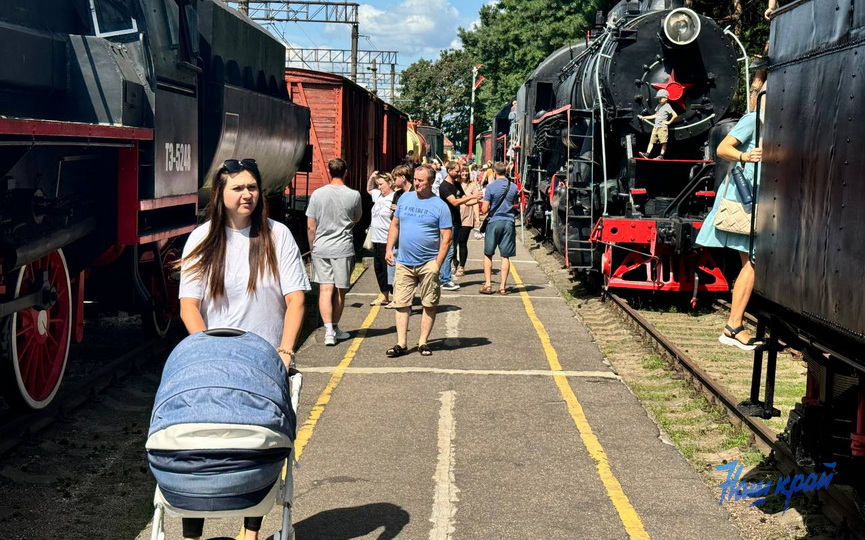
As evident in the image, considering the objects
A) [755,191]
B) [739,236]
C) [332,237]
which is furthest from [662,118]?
[755,191]

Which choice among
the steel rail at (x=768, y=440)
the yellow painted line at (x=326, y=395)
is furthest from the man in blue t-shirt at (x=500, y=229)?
the steel rail at (x=768, y=440)

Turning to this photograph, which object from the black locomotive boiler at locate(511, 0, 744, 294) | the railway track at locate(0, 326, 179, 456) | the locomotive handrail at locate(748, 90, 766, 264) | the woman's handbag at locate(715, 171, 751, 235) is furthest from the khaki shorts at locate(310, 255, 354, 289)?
the locomotive handrail at locate(748, 90, 766, 264)

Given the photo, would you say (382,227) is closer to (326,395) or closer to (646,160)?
(646,160)

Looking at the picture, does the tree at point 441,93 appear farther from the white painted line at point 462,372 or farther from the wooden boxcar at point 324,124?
the white painted line at point 462,372

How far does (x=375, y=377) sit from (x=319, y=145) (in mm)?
10040

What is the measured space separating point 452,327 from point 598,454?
496 cm

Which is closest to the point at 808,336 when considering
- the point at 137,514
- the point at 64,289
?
the point at 137,514

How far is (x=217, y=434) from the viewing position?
11.1 feet

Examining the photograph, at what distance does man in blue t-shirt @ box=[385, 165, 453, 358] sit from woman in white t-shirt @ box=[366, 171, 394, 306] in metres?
2.41

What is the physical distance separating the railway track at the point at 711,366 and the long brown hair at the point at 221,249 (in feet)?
9.49

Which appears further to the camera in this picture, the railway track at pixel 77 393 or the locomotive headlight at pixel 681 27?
the locomotive headlight at pixel 681 27

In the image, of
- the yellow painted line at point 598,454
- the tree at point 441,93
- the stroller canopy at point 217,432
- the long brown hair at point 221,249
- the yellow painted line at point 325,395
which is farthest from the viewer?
the tree at point 441,93

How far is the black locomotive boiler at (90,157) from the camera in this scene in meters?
6.52

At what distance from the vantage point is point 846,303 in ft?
12.7
